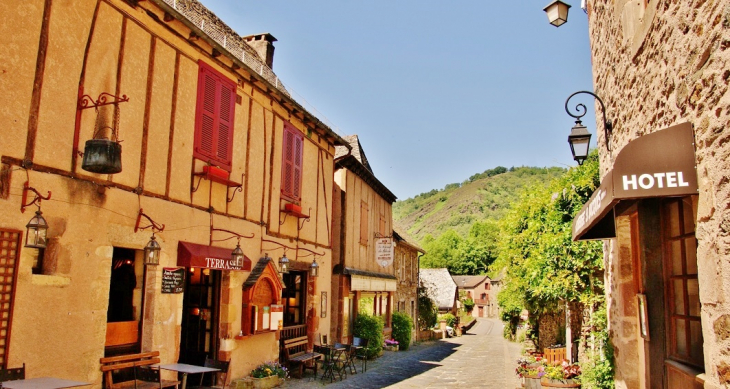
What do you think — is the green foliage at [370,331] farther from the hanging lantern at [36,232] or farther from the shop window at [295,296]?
the hanging lantern at [36,232]

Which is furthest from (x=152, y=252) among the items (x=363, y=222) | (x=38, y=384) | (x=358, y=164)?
(x=363, y=222)

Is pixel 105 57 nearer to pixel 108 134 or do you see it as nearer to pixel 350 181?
pixel 108 134

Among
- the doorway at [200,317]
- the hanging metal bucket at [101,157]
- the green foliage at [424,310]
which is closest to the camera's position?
the hanging metal bucket at [101,157]

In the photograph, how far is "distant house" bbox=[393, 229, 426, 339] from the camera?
2369cm

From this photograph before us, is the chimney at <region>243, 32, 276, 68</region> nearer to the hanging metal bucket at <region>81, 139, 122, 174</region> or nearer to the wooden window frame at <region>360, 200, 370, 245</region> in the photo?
the wooden window frame at <region>360, 200, 370, 245</region>

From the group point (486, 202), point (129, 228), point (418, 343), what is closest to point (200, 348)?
point (129, 228)

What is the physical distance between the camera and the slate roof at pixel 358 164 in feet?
51.9

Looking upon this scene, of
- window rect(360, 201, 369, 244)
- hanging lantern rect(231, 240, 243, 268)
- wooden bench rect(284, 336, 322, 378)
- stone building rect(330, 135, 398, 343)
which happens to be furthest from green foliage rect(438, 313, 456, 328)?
hanging lantern rect(231, 240, 243, 268)

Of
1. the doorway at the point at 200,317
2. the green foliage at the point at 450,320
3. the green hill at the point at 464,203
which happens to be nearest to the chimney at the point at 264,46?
the doorway at the point at 200,317

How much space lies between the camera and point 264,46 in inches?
607

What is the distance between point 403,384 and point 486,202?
10818 centimetres

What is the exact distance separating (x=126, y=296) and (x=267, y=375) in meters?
3.57

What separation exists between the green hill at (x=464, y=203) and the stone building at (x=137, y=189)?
89856mm

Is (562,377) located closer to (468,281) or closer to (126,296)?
(126,296)
